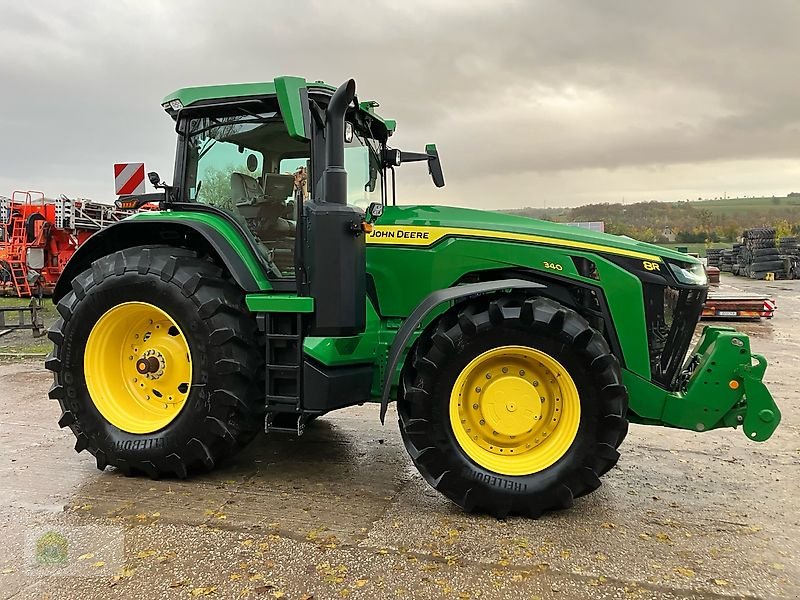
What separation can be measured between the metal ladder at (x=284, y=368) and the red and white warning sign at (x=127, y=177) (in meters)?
4.79

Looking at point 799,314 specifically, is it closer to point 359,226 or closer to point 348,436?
point 348,436

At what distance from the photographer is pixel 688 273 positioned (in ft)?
13.4

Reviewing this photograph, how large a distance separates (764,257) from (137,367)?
26.6m

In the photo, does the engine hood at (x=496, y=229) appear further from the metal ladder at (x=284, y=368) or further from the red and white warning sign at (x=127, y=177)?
the red and white warning sign at (x=127, y=177)

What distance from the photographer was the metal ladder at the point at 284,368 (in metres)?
4.01

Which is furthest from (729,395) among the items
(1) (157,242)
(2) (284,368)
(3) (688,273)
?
(1) (157,242)

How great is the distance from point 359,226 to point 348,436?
2111 millimetres

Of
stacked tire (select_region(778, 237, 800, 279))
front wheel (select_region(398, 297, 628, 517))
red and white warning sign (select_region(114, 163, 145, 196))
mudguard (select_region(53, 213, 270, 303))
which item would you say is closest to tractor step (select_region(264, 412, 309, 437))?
front wheel (select_region(398, 297, 628, 517))

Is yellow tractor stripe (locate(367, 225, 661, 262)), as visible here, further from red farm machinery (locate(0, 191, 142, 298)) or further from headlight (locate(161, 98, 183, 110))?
red farm machinery (locate(0, 191, 142, 298))

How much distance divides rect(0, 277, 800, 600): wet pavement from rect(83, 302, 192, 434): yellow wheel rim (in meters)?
0.45

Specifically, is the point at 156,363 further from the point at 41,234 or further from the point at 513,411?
the point at 41,234

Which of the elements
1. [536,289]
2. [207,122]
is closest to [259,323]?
[207,122]

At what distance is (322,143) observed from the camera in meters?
4.00

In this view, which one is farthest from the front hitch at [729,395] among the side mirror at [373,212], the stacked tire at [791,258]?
the stacked tire at [791,258]
